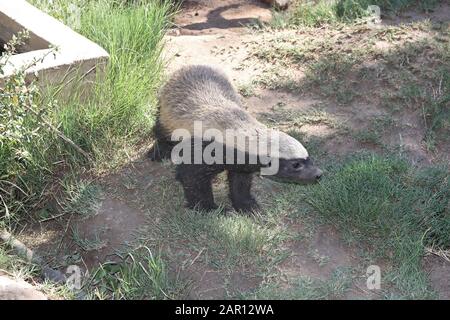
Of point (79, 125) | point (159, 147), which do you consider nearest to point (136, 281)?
point (159, 147)

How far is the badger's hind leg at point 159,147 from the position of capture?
15.3 feet

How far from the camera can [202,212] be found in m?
4.25

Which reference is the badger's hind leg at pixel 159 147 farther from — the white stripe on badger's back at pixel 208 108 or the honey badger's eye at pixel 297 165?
the honey badger's eye at pixel 297 165

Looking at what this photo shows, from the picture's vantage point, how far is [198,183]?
4.20 metres

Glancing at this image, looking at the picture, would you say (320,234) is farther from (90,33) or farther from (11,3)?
(11,3)

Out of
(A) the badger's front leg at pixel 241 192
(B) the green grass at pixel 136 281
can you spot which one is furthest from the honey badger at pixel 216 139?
(B) the green grass at pixel 136 281

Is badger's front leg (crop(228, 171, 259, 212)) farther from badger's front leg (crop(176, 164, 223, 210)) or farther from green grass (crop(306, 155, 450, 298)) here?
green grass (crop(306, 155, 450, 298))

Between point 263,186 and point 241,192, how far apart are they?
0.30 metres

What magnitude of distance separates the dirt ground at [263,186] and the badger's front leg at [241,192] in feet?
0.96

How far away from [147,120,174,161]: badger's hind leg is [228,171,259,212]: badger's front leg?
61cm

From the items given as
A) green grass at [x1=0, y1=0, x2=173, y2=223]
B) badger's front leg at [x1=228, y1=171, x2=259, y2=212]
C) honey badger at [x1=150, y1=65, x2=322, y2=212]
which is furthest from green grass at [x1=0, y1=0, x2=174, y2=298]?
badger's front leg at [x1=228, y1=171, x2=259, y2=212]

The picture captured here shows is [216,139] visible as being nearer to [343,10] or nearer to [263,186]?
[263,186]

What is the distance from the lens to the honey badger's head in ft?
13.1

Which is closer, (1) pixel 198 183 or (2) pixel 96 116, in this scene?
(1) pixel 198 183
